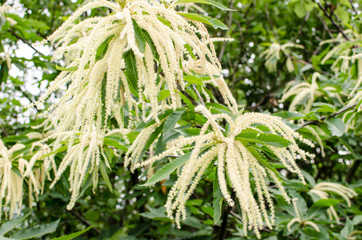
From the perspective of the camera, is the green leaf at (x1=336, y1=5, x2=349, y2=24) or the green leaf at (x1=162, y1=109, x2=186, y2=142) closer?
the green leaf at (x1=162, y1=109, x2=186, y2=142)

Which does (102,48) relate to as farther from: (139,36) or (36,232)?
(36,232)

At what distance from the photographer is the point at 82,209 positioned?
5.05 metres

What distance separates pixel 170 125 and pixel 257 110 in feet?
10.8

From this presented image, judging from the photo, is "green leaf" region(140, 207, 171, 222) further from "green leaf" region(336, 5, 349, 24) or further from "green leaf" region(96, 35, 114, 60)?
"green leaf" region(336, 5, 349, 24)

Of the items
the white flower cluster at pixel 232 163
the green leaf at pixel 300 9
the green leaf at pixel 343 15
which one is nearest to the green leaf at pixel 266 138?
the white flower cluster at pixel 232 163

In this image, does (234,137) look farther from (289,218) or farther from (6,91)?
(6,91)

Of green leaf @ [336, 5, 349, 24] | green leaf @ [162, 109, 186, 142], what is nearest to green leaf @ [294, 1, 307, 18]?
green leaf @ [336, 5, 349, 24]

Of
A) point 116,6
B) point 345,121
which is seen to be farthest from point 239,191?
point 345,121

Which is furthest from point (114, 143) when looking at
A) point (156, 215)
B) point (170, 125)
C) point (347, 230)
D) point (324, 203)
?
point (347, 230)

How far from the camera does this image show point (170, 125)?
5.84 ft

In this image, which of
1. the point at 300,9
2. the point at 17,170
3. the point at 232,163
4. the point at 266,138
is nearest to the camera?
the point at 232,163

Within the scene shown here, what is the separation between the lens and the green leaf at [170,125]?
1742 millimetres

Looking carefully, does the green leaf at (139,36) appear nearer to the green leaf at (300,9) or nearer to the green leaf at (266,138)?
the green leaf at (266,138)

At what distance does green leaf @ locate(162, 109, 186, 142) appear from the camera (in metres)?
1.74
